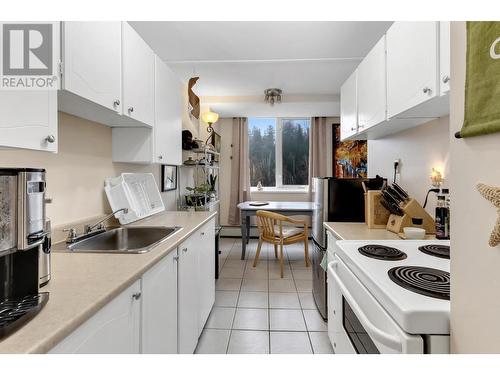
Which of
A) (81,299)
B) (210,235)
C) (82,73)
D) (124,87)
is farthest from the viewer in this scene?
(210,235)

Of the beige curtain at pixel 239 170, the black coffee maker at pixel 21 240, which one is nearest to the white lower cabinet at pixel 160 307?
the black coffee maker at pixel 21 240

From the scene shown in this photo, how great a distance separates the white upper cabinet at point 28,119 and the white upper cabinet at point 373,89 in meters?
1.87

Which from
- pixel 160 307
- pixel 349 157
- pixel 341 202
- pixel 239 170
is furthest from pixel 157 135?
pixel 349 157

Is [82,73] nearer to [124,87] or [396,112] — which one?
[124,87]

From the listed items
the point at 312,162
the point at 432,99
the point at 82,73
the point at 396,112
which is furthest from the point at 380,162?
the point at 82,73

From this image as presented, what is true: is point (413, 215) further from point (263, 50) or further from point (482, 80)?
point (263, 50)

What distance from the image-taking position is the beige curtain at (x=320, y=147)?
523cm

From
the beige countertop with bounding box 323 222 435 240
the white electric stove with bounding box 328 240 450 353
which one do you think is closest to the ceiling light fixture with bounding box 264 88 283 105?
the beige countertop with bounding box 323 222 435 240

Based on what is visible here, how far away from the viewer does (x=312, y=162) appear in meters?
5.24

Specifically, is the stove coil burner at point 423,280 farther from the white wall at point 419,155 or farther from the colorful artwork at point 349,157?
the colorful artwork at point 349,157

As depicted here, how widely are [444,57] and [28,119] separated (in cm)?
171

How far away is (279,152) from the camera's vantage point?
549 centimetres

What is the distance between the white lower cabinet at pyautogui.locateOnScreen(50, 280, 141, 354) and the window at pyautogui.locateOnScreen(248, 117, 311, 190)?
4.60 m
